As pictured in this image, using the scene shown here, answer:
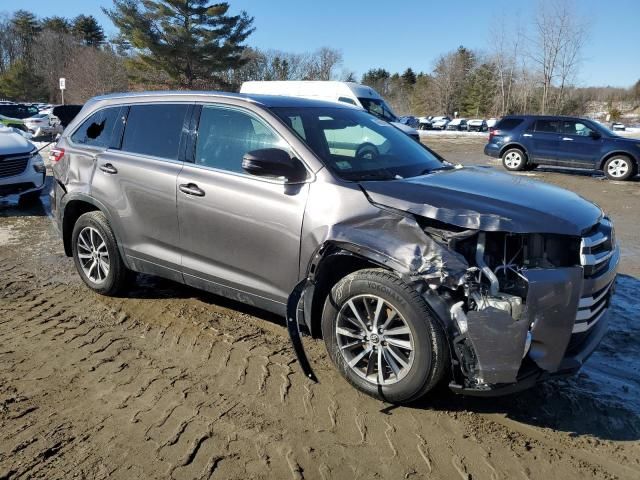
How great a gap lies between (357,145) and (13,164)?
23.0 feet

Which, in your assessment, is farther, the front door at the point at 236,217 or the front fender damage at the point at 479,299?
the front door at the point at 236,217

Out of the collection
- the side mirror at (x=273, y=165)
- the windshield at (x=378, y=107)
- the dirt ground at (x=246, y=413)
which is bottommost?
the dirt ground at (x=246, y=413)

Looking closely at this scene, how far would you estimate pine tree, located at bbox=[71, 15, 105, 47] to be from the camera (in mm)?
72812

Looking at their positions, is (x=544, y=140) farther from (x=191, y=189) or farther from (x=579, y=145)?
(x=191, y=189)

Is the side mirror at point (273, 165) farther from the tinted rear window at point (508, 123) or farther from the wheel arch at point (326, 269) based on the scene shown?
the tinted rear window at point (508, 123)

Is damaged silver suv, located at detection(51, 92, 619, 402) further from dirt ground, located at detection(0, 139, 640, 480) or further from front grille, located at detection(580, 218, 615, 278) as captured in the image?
dirt ground, located at detection(0, 139, 640, 480)

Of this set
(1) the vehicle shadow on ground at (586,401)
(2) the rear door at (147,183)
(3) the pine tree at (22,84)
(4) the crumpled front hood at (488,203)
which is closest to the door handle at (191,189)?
(2) the rear door at (147,183)

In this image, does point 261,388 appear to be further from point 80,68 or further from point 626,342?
point 80,68

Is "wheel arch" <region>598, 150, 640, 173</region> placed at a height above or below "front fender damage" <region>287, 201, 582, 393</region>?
above

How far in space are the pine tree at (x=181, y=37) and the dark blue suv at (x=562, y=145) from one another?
3009cm

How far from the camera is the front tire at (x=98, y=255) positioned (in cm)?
474

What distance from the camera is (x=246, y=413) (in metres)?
3.11

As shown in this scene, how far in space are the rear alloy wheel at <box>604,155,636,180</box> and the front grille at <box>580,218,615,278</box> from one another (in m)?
13.3

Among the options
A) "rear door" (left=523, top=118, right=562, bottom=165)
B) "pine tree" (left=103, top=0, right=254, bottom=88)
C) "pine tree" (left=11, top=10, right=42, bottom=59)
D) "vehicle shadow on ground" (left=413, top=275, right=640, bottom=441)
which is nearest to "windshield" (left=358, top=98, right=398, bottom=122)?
"rear door" (left=523, top=118, right=562, bottom=165)
